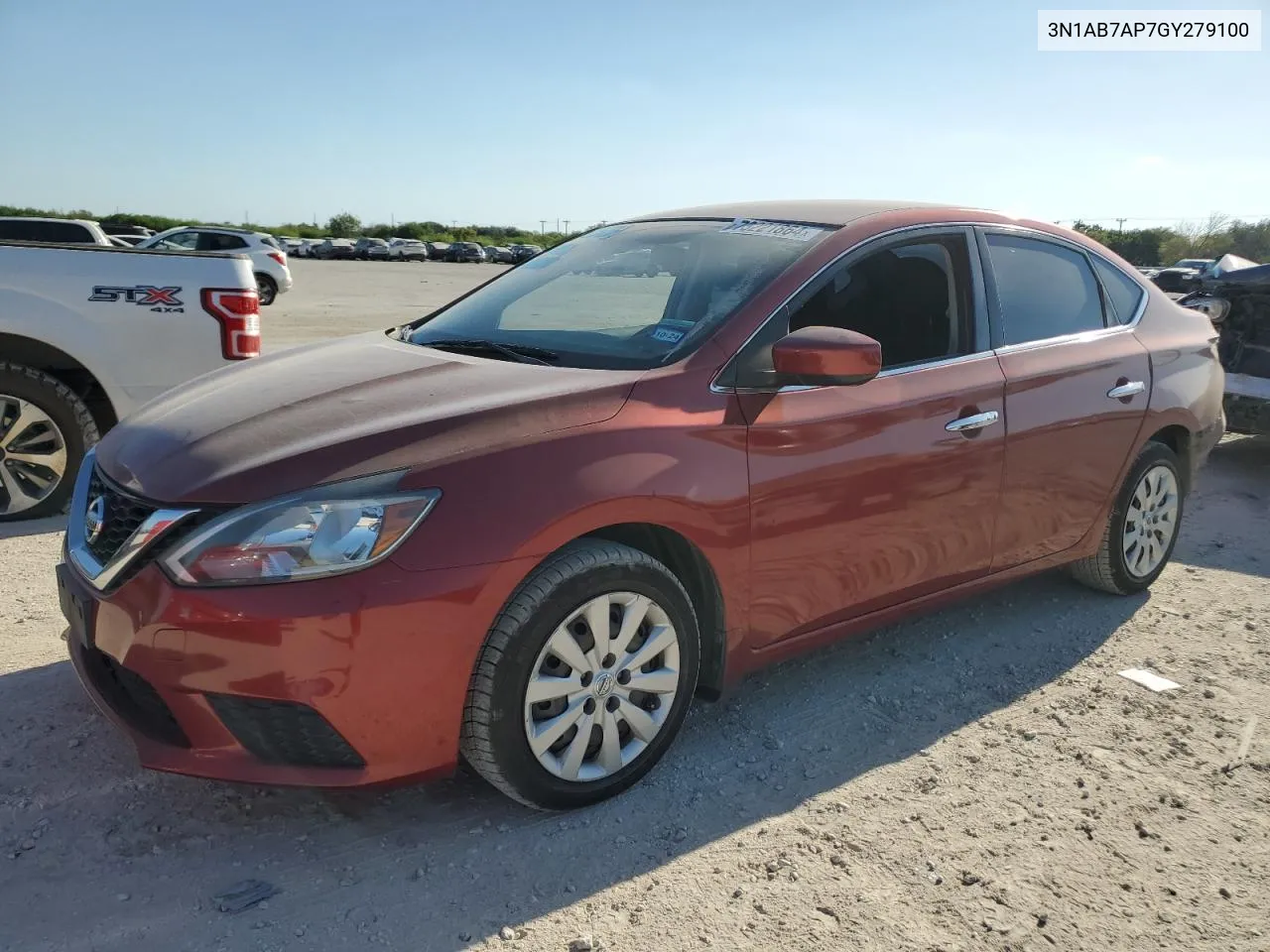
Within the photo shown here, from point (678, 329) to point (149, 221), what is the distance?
75.0 meters

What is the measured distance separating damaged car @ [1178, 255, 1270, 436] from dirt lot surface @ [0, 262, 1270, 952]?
3.97 m

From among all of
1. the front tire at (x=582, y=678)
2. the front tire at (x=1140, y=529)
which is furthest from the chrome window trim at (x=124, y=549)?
the front tire at (x=1140, y=529)

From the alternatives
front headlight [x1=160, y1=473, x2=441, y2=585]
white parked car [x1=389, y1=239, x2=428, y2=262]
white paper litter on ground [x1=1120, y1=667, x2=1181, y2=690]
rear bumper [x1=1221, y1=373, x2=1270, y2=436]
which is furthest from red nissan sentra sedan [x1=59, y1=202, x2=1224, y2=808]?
white parked car [x1=389, y1=239, x2=428, y2=262]

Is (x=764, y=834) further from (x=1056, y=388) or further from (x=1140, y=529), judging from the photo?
(x=1140, y=529)

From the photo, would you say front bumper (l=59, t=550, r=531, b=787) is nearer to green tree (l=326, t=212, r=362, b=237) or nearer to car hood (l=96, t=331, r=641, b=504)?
car hood (l=96, t=331, r=641, b=504)

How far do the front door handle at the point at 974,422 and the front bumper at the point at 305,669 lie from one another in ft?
5.64

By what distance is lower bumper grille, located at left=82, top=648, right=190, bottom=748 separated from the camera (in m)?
2.50

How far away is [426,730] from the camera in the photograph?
2.49 metres

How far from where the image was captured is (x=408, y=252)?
64.5 m

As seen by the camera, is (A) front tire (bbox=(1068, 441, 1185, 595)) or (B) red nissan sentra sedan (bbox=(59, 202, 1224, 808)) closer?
(B) red nissan sentra sedan (bbox=(59, 202, 1224, 808))

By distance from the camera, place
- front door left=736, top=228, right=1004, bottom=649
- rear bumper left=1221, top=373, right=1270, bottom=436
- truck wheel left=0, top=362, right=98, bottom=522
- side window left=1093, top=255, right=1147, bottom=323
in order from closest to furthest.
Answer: front door left=736, top=228, right=1004, bottom=649 → side window left=1093, top=255, right=1147, bottom=323 → truck wheel left=0, top=362, right=98, bottom=522 → rear bumper left=1221, top=373, right=1270, bottom=436

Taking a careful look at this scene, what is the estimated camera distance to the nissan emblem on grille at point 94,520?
272cm

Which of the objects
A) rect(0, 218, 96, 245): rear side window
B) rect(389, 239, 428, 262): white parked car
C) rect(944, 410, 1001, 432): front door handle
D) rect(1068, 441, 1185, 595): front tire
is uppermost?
rect(389, 239, 428, 262): white parked car

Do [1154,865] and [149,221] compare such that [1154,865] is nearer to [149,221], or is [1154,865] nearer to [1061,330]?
[1061,330]
